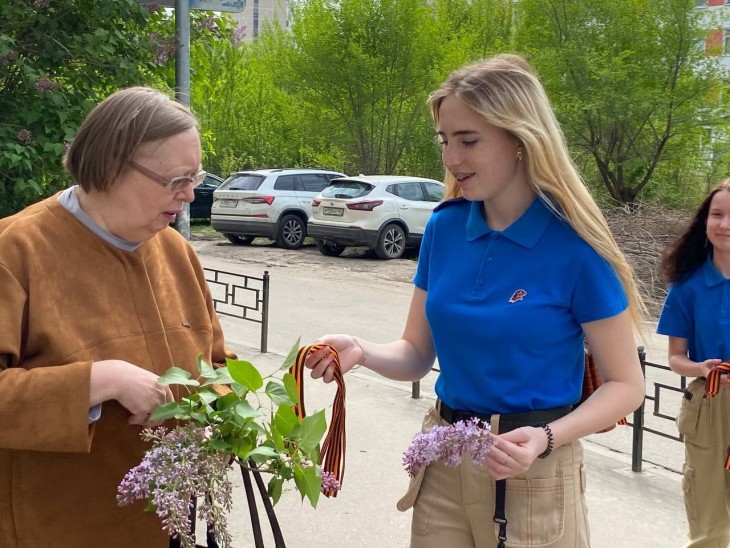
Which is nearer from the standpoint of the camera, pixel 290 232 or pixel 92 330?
pixel 92 330

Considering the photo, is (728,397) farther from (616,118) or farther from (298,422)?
(616,118)

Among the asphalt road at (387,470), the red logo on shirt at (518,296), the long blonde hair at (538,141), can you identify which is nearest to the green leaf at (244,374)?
the red logo on shirt at (518,296)

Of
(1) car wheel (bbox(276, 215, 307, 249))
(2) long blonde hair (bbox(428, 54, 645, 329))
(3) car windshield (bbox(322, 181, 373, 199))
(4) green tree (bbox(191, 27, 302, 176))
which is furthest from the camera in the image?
(4) green tree (bbox(191, 27, 302, 176))

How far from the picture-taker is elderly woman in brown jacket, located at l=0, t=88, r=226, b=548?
2.03m

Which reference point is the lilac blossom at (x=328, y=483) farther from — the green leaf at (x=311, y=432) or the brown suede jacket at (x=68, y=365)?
the brown suede jacket at (x=68, y=365)

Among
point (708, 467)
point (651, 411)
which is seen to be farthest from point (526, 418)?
point (651, 411)

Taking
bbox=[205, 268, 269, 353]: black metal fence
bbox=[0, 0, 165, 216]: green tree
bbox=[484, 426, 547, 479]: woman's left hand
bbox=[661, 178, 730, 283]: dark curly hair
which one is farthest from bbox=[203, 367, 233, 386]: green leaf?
bbox=[205, 268, 269, 353]: black metal fence

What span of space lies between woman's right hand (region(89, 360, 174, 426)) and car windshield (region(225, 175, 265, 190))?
17.5 metres

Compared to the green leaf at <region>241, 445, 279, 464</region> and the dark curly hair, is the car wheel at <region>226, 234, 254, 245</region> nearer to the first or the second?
the dark curly hair

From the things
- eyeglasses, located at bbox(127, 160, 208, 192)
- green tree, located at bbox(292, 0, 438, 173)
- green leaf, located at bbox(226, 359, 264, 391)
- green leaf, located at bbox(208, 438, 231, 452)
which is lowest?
green leaf, located at bbox(208, 438, 231, 452)

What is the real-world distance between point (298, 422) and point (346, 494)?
11.0 ft

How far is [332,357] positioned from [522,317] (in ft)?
1.76

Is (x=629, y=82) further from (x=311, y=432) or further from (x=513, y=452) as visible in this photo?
(x=311, y=432)

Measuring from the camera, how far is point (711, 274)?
12.8 feet
